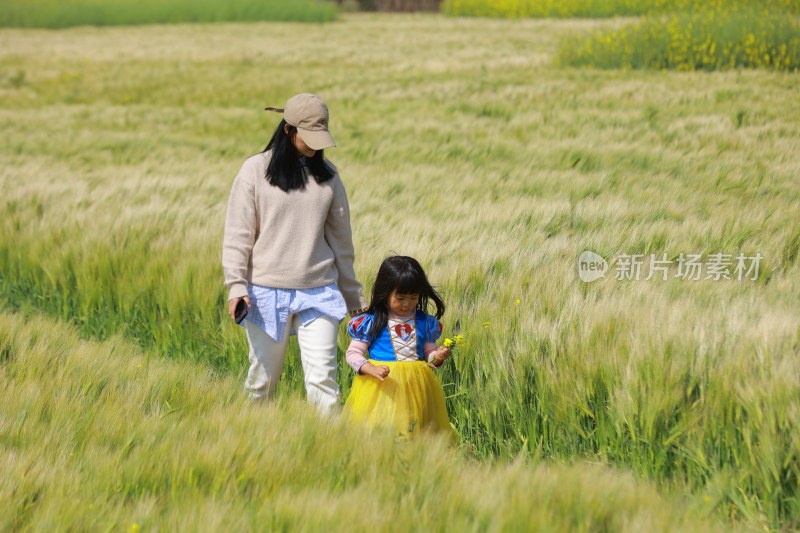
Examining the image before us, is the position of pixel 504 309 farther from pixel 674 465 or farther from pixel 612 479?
pixel 612 479

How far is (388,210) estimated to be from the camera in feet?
14.5

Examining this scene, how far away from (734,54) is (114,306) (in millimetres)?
8018

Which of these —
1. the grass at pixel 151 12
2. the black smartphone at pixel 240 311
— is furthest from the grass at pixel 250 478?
the grass at pixel 151 12

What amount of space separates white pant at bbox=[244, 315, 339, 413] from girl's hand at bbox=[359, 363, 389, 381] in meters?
0.26

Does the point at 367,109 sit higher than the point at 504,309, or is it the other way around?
the point at 504,309

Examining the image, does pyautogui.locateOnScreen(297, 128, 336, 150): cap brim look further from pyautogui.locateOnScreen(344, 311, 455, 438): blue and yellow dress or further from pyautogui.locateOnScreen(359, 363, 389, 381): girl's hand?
pyautogui.locateOnScreen(359, 363, 389, 381): girl's hand

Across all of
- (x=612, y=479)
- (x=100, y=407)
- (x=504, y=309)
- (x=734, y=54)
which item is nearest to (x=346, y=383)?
(x=504, y=309)

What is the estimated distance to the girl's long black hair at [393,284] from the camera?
2555 millimetres

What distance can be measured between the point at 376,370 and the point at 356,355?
145 mm

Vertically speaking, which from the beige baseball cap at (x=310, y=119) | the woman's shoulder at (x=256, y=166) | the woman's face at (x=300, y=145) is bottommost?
the woman's shoulder at (x=256, y=166)

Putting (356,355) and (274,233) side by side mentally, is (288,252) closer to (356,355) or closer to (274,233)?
(274,233)

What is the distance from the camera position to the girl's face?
2.58m

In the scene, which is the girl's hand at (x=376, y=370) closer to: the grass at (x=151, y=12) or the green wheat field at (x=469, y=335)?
the green wheat field at (x=469, y=335)

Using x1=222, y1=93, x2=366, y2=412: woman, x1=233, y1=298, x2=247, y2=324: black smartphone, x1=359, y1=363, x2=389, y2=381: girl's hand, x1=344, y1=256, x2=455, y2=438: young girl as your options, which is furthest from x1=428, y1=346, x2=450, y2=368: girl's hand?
x1=233, y1=298, x2=247, y2=324: black smartphone
